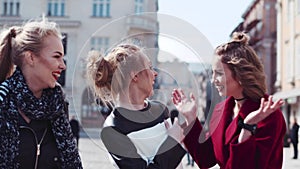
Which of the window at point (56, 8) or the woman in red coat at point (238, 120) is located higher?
the window at point (56, 8)

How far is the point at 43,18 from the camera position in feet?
8.61

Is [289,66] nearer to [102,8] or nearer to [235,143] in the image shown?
[102,8]

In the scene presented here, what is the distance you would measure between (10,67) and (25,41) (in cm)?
15

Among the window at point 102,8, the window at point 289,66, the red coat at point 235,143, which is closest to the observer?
the red coat at point 235,143

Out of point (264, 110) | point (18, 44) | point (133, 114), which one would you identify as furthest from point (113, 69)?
point (264, 110)

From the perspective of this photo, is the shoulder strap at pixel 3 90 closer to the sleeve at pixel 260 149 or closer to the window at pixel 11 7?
the sleeve at pixel 260 149

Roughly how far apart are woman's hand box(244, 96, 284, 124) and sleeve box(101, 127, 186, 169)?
0.44 meters

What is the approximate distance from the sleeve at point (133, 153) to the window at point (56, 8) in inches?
1427

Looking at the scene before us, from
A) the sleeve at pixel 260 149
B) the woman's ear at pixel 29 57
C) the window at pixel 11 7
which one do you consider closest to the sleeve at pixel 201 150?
the sleeve at pixel 260 149

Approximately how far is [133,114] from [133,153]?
199 millimetres

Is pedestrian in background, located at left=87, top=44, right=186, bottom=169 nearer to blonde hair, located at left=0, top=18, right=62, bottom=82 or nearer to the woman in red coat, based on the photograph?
the woman in red coat

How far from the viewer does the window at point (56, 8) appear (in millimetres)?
37531

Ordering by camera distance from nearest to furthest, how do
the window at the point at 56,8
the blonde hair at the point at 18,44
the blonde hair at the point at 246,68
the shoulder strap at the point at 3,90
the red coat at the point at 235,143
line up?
the shoulder strap at the point at 3,90
the blonde hair at the point at 18,44
the red coat at the point at 235,143
the blonde hair at the point at 246,68
the window at the point at 56,8

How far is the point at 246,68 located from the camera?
8.98 ft
